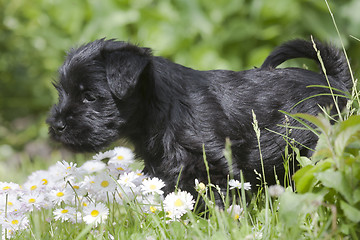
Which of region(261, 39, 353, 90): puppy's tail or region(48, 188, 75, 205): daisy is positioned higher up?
region(261, 39, 353, 90): puppy's tail

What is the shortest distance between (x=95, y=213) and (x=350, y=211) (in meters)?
1.22

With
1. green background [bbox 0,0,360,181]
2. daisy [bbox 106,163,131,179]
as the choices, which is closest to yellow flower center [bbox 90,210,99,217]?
daisy [bbox 106,163,131,179]

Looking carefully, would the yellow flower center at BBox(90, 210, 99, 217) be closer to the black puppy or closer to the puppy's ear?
the black puppy

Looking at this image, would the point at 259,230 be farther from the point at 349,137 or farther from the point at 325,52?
the point at 325,52

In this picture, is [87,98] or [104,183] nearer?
[104,183]

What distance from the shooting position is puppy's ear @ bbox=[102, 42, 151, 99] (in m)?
2.77

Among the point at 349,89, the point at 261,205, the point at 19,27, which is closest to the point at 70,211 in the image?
the point at 261,205

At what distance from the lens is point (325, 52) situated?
3.28 meters

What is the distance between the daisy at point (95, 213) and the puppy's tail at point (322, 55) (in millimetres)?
1593

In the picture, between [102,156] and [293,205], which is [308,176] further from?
[102,156]

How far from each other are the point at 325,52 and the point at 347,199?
177 cm

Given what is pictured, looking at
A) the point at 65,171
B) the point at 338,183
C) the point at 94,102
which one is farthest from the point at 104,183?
the point at 338,183

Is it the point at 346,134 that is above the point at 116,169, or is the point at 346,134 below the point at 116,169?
below

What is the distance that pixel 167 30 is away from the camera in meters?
5.59
